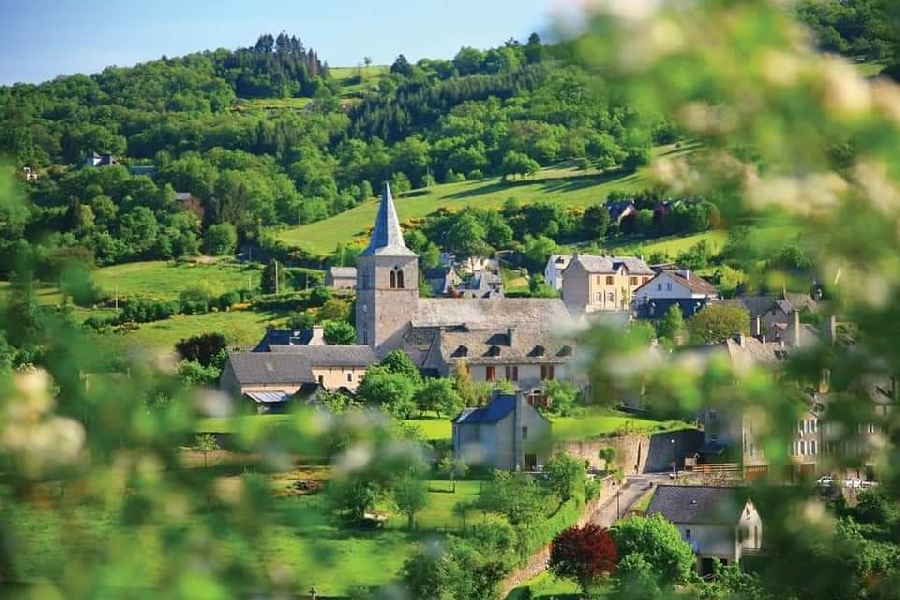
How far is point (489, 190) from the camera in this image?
383 ft

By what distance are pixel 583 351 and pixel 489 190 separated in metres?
113

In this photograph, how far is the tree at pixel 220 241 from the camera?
10088 centimetres

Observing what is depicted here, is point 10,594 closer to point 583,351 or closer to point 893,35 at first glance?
point 583,351

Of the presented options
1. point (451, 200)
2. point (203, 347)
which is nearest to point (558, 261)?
point (203, 347)

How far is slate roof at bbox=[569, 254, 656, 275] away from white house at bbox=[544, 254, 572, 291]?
5697 millimetres

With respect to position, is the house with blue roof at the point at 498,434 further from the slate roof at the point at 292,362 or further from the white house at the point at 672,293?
the white house at the point at 672,293

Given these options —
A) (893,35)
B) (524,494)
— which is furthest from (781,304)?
(893,35)

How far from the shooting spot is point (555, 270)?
82.7 m

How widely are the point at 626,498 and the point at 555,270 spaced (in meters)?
38.7

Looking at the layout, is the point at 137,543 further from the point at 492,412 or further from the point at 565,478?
the point at 492,412

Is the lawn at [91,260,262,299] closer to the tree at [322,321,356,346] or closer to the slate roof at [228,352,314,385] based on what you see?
the tree at [322,321,356,346]

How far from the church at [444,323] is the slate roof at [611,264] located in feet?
43.7

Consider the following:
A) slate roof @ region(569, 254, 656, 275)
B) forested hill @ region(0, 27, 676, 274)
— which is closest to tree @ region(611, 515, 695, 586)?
slate roof @ region(569, 254, 656, 275)

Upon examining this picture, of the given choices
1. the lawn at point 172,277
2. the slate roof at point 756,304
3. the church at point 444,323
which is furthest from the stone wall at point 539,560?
the lawn at point 172,277
